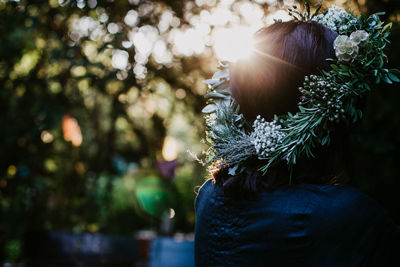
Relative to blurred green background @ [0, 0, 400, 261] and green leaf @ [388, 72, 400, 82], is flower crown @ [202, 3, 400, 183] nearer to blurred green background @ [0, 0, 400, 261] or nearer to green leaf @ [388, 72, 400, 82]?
green leaf @ [388, 72, 400, 82]

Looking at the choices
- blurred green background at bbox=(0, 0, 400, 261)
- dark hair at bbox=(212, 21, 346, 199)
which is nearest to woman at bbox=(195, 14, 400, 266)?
dark hair at bbox=(212, 21, 346, 199)

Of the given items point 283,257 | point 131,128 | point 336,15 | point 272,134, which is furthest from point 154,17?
point 283,257

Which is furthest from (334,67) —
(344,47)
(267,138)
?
(267,138)

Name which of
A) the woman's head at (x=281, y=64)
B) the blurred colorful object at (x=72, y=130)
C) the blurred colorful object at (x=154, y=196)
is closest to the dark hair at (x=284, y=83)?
the woman's head at (x=281, y=64)

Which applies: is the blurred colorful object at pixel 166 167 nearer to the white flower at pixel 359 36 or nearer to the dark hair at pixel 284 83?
the dark hair at pixel 284 83

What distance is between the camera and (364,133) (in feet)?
10.3

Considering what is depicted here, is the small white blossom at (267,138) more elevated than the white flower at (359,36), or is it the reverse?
the white flower at (359,36)

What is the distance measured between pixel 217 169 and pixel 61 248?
5010 millimetres

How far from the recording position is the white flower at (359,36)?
1.21m

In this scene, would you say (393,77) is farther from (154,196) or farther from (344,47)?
(154,196)

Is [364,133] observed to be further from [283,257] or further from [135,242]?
[135,242]

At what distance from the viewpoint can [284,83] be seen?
3.79 feet

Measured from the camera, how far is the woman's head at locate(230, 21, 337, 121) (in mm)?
1148

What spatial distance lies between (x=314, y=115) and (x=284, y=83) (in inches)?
5.8
